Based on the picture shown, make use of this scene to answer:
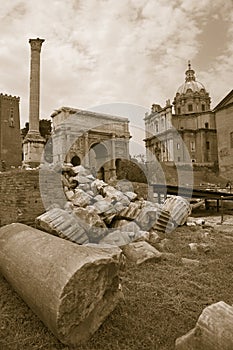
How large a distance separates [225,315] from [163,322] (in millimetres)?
789

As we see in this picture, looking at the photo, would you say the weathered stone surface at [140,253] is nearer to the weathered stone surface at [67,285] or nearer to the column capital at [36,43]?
the weathered stone surface at [67,285]

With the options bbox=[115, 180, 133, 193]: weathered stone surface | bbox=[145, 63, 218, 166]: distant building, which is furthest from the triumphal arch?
bbox=[115, 180, 133, 193]: weathered stone surface

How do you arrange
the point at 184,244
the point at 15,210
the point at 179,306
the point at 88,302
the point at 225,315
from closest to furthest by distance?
1. the point at 225,315
2. the point at 88,302
3. the point at 179,306
4. the point at 184,244
5. the point at 15,210

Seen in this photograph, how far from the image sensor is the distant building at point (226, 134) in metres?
28.4

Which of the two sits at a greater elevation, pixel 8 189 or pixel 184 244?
pixel 8 189

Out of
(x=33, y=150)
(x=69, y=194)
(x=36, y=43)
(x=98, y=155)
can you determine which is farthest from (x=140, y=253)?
(x=98, y=155)

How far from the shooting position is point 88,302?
8.02 feet

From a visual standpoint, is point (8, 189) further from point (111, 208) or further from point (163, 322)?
point (163, 322)

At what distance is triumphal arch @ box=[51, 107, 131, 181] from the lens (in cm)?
2928

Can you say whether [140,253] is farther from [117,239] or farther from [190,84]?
[190,84]

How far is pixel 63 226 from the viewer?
4824mm

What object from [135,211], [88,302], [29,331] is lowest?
[29,331]

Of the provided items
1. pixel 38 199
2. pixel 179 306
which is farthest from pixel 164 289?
pixel 38 199

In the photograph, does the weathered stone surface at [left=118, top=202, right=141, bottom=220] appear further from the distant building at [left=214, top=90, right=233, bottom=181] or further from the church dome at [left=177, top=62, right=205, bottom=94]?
the church dome at [left=177, top=62, right=205, bottom=94]
